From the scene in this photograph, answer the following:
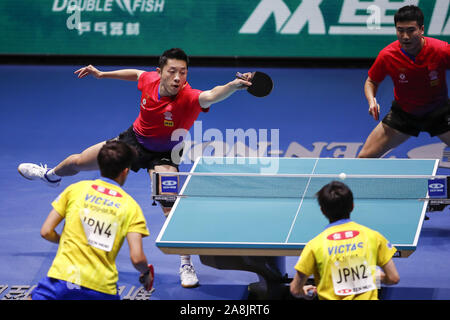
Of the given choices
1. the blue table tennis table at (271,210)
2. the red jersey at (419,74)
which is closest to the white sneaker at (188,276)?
the blue table tennis table at (271,210)

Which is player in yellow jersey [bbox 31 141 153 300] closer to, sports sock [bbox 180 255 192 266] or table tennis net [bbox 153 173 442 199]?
table tennis net [bbox 153 173 442 199]

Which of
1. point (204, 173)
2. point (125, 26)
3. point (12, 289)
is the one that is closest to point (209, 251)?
point (204, 173)

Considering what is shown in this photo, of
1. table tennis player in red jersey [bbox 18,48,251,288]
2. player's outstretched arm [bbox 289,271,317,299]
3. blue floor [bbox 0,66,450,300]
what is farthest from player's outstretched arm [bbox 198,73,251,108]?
player's outstretched arm [bbox 289,271,317,299]

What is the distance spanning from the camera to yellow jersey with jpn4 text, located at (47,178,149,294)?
14.5ft

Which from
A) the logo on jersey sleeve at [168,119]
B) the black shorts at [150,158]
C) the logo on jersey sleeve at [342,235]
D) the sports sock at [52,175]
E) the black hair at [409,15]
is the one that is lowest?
the logo on jersey sleeve at [342,235]

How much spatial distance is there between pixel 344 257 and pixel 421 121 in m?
3.59

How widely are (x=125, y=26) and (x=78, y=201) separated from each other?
32.3 feet

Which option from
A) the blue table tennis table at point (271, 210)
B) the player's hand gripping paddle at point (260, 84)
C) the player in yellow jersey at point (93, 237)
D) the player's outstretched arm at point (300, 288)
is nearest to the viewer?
the player's outstretched arm at point (300, 288)

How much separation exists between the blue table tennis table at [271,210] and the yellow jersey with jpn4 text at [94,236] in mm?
1032

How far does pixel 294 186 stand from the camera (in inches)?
258

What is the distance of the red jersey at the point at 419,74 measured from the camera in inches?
288

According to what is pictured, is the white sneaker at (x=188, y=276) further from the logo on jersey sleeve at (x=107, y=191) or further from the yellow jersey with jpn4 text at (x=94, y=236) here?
the logo on jersey sleeve at (x=107, y=191)

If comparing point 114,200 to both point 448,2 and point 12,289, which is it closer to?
point 12,289

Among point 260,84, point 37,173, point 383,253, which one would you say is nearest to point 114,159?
point 383,253
